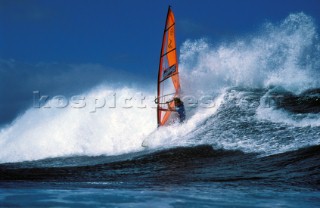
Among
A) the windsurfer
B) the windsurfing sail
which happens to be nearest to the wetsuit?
the windsurfer

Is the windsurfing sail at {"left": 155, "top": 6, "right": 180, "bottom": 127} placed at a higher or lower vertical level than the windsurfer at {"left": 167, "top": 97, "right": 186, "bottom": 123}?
higher

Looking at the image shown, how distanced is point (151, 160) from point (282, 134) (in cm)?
312

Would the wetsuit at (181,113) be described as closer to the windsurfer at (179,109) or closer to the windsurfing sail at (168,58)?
the windsurfer at (179,109)

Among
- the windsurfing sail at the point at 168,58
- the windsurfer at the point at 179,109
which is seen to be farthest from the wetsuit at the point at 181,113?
the windsurfing sail at the point at 168,58

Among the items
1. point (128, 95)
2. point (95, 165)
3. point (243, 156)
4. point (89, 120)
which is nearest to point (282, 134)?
point (243, 156)

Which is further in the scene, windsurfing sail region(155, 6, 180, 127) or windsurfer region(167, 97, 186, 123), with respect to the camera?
windsurfing sail region(155, 6, 180, 127)

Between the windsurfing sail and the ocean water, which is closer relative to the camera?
the ocean water

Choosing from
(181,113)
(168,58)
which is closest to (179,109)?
(181,113)

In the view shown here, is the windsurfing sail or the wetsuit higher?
the windsurfing sail

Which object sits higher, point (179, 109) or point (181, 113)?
point (179, 109)

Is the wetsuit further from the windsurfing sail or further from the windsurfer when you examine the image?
the windsurfing sail

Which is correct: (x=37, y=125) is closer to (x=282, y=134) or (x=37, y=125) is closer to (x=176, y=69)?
(x=176, y=69)

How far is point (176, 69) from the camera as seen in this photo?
1264cm

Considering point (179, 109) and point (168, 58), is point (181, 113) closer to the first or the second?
point (179, 109)
